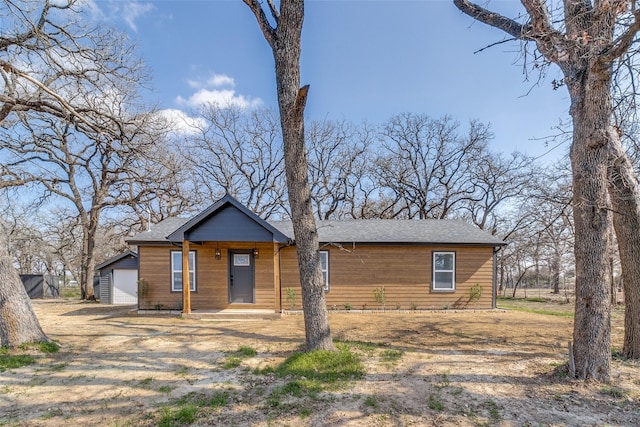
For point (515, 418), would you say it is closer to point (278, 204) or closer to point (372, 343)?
point (372, 343)

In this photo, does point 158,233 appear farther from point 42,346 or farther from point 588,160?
point 588,160

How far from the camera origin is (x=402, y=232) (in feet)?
39.6

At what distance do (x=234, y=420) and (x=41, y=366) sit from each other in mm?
4143

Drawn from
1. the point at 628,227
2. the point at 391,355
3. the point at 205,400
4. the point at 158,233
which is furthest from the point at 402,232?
the point at 205,400

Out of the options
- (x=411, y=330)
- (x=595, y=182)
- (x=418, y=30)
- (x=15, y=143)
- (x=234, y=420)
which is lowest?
(x=411, y=330)

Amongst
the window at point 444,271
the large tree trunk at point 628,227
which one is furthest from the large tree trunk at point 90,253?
the large tree trunk at point 628,227

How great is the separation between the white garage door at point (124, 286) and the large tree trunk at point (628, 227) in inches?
739

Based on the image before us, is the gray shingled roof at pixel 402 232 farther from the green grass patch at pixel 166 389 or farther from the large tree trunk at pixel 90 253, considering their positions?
the large tree trunk at pixel 90 253

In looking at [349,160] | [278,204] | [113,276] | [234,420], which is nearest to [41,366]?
[234,420]

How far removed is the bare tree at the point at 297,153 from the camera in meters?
5.34

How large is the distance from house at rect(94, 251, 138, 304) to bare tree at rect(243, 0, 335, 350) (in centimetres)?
1428

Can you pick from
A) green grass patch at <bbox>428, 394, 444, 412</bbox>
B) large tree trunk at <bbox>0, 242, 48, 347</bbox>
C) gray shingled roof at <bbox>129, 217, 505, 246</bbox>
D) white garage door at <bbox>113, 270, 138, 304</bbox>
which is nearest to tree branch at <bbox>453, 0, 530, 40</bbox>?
green grass patch at <bbox>428, 394, 444, 412</bbox>

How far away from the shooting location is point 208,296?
11.1 meters

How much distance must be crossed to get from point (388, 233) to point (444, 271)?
244cm
